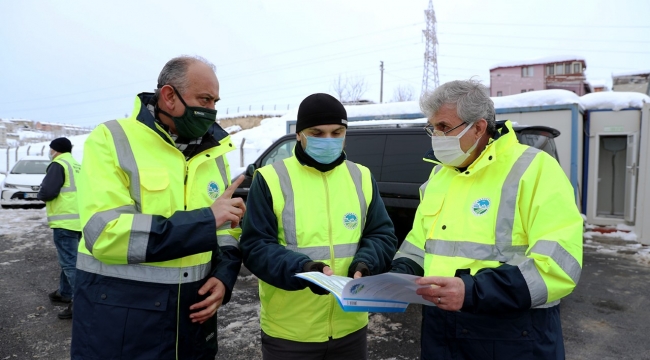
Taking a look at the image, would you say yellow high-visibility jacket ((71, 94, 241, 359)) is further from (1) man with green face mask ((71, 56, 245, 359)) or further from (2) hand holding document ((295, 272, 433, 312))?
(2) hand holding document ((295, 272, 433, 312))

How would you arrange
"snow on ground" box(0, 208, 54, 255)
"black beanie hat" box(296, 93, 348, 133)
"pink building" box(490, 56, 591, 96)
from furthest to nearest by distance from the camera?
"pink building" box(490, 56, 591, 96)
"snow on ground" box(0, 208, 54, 255)
"black beanie hat" box(296, 93, 348, 133)

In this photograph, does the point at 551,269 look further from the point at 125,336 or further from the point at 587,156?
the point at 587,156

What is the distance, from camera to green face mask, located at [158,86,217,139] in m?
2.01

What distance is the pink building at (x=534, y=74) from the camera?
141 ft

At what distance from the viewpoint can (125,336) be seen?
1.77m

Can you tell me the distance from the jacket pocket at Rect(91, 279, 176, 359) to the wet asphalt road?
6.86 ft

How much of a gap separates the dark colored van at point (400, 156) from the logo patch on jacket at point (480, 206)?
10.8ft

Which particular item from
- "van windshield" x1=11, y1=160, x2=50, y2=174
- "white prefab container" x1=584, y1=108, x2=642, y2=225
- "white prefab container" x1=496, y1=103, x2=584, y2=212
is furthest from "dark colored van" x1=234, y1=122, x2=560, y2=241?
"van windshield" x1=11, y1=160, x2=50, y2=174

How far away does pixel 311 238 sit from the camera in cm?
210

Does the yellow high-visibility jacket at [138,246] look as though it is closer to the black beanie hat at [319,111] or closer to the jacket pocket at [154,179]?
the jacket pocket at [154,179]

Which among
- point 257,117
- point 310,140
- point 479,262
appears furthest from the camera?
point 257,117

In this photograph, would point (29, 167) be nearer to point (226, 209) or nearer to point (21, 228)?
point (21, 228)

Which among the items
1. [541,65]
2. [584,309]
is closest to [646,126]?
[584,309]

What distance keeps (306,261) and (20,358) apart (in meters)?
3.33
